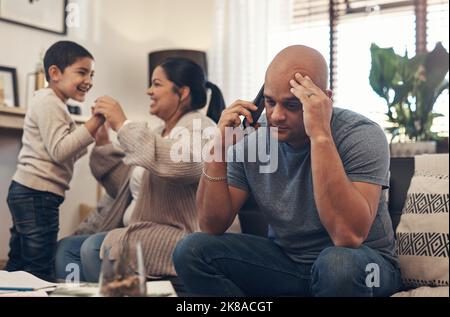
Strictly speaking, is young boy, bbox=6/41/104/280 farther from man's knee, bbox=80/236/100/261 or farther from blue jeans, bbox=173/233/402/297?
blue jeans, bbox=173/233/402/297

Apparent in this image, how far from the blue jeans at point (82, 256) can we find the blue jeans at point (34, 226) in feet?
0.11

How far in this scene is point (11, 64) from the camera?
2.15 m

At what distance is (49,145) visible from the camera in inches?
63.3

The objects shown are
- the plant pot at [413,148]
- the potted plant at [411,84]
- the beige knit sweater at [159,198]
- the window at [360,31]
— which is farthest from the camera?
the window at [360,31]

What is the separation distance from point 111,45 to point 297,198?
1.50 meters

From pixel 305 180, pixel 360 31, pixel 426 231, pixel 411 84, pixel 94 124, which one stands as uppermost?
pixel 360 31

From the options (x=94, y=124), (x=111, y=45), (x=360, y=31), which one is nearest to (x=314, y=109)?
(x=94, y=124)

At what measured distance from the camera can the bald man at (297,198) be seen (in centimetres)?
108

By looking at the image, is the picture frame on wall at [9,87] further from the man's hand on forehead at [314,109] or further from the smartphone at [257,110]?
the man's hand on forehead at [314,109]

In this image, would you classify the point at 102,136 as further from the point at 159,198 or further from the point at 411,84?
the point at 411,84

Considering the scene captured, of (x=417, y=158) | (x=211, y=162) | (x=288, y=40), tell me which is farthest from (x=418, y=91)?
(x=211, y=162)

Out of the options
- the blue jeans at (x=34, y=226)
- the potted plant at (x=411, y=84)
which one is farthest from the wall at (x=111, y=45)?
the potted plant at (x=411, y=84)

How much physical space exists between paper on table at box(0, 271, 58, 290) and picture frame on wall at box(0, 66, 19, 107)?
1106 mm
